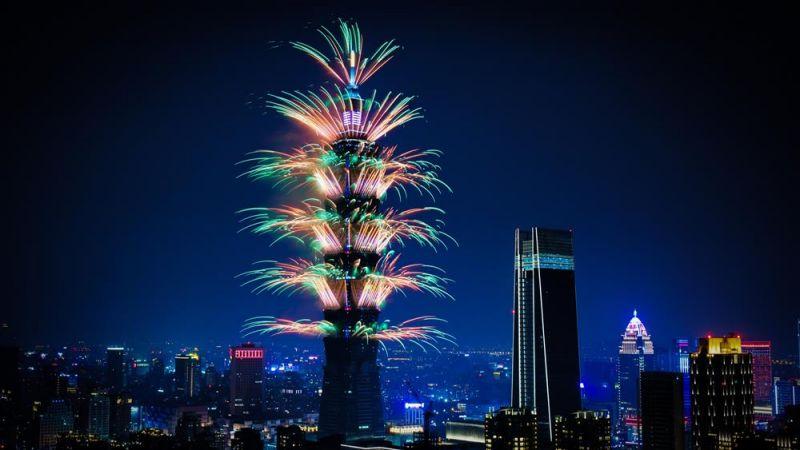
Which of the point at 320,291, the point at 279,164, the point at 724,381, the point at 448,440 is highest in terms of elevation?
the point at 279,164

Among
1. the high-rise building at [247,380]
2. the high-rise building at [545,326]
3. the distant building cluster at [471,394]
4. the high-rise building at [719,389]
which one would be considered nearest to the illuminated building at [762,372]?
the distant building cluster at [471,394]

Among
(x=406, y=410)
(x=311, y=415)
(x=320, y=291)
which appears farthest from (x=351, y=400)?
(x=311, y=415)

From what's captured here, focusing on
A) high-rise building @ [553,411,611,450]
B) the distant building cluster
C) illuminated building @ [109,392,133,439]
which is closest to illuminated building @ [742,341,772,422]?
the distant building cluster

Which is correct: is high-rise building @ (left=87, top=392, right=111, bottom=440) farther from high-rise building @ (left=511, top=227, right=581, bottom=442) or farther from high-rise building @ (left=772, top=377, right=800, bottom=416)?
high-rise building @ (left=772, top=377, right=800, bottom=416)

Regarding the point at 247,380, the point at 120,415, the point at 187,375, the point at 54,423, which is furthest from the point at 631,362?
the point at 54,423

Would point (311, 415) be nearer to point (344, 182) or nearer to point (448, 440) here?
point (448, 440)

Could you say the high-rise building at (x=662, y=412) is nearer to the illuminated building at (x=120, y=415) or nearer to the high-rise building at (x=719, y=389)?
the high-rise building at (x=719, y=389)
